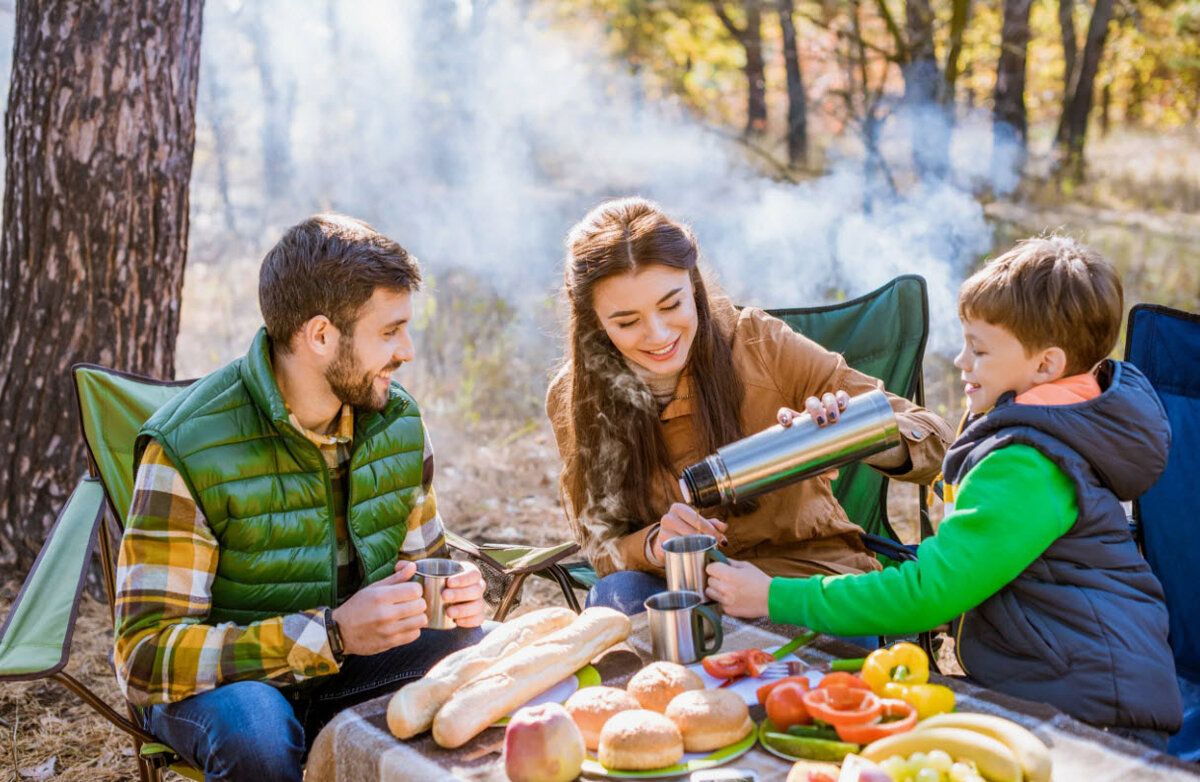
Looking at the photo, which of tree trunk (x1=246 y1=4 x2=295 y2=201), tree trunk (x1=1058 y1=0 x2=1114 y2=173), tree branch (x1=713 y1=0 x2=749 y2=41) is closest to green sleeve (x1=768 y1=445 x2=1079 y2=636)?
tree trunk (x1=1058 y1=0 x2=1114 y2=173)

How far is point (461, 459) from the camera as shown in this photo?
6.01 meters

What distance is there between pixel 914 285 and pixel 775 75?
961 cm

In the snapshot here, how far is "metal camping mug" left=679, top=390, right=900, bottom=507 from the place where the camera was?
77.2 inches

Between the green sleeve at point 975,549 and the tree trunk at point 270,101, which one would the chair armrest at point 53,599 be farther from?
the tree trunk at point 270,101

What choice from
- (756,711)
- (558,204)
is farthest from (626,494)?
(558,204)

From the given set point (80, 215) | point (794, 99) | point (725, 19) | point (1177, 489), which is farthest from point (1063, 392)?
point (725, 19)

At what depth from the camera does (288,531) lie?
83.7 inches

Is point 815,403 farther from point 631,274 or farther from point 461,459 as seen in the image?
point 461,459

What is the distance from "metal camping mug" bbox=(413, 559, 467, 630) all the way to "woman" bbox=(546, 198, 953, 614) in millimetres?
546

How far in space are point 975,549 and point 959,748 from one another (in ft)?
1.33

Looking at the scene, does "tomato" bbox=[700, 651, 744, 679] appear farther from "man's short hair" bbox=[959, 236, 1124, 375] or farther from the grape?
"man's short hair" bbox=[959, 236, 1124, 375]

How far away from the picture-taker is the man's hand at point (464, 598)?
192 centimetres

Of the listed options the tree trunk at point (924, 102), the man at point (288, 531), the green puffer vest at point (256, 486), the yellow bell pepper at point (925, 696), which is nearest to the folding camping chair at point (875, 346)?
the man at point (288, 531)

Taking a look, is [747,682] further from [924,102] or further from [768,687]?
[924,102]
